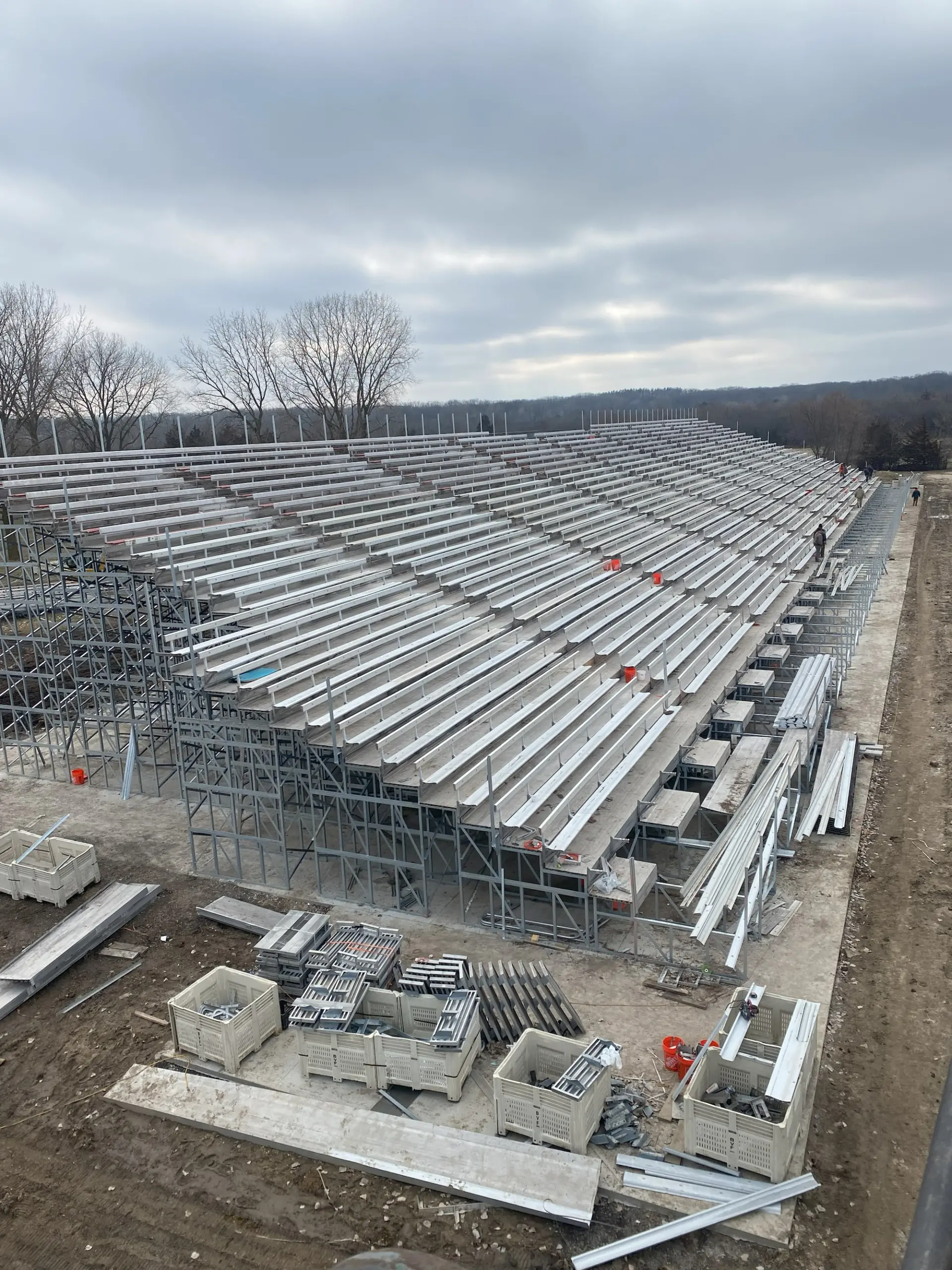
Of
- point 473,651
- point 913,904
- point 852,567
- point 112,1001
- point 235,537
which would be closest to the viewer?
point 112,1001

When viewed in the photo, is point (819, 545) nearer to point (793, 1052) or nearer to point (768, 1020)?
point (768, 1020)

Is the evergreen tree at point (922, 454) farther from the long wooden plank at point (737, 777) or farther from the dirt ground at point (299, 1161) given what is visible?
the dirt ground at point (299, 1161)

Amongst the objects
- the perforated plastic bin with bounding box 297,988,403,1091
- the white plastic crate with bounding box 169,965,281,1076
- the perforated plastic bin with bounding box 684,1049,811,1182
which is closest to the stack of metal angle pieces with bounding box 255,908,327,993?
the white plastic crate with bounding box 169,965,281,1076

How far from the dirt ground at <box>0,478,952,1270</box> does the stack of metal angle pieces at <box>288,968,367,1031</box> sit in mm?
1179

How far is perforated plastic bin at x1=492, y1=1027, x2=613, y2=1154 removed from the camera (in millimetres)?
7684

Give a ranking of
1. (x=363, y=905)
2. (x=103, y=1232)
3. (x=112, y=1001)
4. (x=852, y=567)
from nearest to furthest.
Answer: (x=103, y=1232)
(x=112, y=1001)
(x=363, y=905)
(x=852, y=567)

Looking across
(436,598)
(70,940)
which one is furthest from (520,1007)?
(436,598)

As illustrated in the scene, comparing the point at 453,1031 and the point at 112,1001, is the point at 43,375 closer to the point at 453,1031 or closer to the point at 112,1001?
the point at 112,1001

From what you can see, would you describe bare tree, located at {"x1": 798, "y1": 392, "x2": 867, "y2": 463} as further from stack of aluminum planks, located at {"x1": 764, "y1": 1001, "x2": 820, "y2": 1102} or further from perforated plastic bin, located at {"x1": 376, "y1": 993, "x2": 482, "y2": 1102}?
perforated plastic bin, located at {"x1": 376, "y1": 993, "x2": 482, "y2": 1102}

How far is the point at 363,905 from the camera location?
12.4 metres

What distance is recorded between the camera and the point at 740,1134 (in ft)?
24.0

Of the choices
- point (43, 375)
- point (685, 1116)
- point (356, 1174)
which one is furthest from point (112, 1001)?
point (43, 375)

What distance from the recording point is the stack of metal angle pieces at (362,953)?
953 centimetres

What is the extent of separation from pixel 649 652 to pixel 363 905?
8715 millimetres
